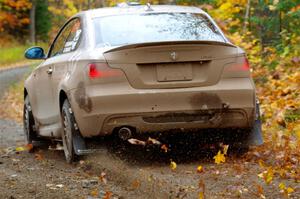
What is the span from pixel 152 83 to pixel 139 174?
0.90 m

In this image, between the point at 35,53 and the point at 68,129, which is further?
the point at 35,53

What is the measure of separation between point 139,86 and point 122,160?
0.91 m

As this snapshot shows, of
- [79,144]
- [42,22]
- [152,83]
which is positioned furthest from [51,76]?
[42,22]

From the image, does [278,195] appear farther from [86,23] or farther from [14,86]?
[14,86]

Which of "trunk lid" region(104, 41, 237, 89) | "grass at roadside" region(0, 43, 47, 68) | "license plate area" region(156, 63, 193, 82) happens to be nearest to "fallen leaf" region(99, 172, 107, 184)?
"trunk lid" region(104, 41, 237, 89)

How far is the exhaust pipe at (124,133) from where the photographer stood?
6.80 metres

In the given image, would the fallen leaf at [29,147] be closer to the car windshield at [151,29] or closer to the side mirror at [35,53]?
the side mirror at [35,53]

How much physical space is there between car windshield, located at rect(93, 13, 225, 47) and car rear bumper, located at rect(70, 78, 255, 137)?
0.59 meters

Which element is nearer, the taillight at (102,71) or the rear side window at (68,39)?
the taillight at (102,71)

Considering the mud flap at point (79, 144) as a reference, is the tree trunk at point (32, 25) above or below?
below

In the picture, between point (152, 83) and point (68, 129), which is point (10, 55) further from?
point (152, 83)

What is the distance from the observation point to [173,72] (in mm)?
6785

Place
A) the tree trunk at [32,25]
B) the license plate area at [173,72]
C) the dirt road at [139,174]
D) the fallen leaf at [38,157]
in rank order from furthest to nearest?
the tree trunk at [32,25]
the fallen leaf at [38,157]
the license plate area at [173,72]
the dirt road at [139,174]

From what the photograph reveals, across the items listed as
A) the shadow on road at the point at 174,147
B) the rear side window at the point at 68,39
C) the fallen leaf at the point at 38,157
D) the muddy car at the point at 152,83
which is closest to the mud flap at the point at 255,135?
the muddy car at the point at 152,83
